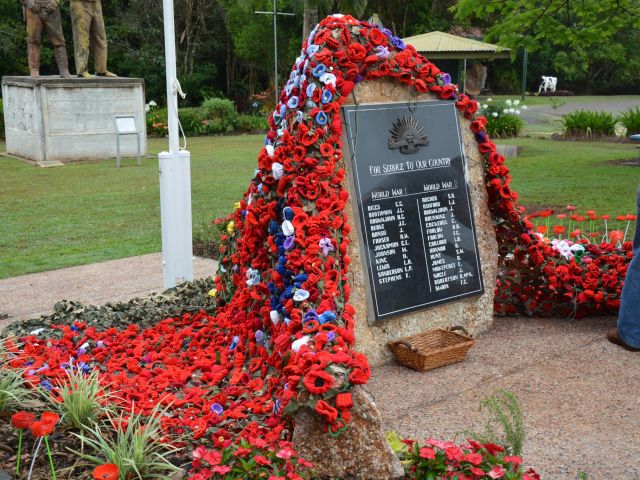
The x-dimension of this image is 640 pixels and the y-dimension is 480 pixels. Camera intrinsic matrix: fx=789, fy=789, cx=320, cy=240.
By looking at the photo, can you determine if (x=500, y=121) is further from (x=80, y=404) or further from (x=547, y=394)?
(x=80, y=404)

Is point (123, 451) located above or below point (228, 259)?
below

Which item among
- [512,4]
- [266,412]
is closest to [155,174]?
[512,4]

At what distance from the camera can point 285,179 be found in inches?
177

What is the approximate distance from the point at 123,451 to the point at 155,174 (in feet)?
39.1

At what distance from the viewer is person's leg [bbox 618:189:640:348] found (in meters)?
5.00

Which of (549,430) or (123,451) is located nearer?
(123,451)

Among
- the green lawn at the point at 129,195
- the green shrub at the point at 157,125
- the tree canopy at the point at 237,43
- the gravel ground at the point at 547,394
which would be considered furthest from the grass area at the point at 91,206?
the tree canopy at the point at 237,43

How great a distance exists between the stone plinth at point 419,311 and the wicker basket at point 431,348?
9 cm

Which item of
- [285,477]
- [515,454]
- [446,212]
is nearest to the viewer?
[285,477]

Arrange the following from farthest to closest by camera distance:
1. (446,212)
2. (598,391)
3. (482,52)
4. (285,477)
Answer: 1. (482,52)
2. (446,212)
3. (598,391)
4. (285,477)

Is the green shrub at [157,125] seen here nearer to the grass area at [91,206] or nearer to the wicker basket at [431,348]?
the grass area at [91,206]

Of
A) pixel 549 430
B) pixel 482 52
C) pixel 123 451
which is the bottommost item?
pixel 549 430

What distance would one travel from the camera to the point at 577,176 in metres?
13.0

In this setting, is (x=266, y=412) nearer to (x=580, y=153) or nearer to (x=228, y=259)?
(x=228, y=259)
